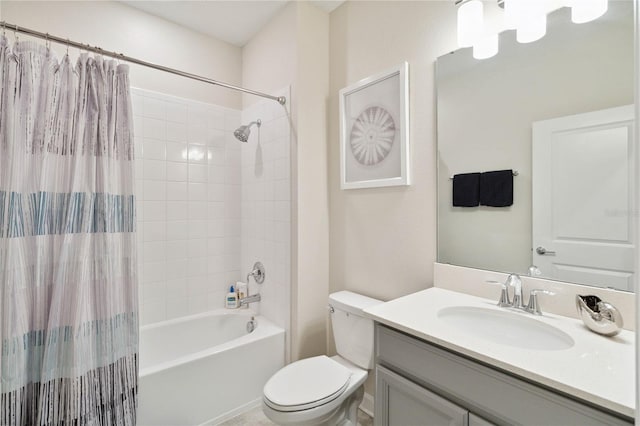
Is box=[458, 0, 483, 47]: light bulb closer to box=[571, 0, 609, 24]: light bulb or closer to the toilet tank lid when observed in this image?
box=[571, 0, 609, 24]: light bulb

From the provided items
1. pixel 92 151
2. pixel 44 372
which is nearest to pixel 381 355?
pixel 44 372

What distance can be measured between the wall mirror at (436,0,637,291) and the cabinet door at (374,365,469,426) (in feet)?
2.04

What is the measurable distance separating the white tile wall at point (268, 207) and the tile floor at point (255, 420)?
536 mm

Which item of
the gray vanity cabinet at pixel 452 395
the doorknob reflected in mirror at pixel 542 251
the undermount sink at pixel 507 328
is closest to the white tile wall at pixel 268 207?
the gray vanity cabinet at pixel 452 395

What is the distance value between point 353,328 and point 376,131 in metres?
1.14

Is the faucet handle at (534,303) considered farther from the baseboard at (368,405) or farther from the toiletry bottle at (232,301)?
the toiletry bottle at (232,301)

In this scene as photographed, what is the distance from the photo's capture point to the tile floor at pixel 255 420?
176 cm

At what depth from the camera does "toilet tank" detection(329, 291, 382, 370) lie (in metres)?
1.56

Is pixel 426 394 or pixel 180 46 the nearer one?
pixel 426 394

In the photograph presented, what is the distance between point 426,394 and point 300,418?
0.60 meters

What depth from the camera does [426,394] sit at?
0.99 m

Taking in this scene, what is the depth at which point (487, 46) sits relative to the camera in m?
1.28

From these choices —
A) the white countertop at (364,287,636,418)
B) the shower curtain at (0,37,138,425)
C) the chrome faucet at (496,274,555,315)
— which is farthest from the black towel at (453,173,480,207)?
the shower curtain at (0,37,138,425)

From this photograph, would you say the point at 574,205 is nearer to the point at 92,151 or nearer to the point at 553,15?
the point at 553,15
